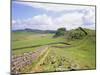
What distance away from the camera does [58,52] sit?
263 cm

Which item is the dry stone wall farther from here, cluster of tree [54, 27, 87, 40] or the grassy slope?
cluster of tree [54, 27, 87, 40]

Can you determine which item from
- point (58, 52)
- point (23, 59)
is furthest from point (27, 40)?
point (58, 52)

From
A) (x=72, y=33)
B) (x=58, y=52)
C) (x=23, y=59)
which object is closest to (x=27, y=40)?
(x=23, y=59)

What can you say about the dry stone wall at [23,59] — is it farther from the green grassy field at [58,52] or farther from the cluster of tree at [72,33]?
the cluster of tree at [72,33]

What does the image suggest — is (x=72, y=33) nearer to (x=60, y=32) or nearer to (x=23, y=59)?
(x=60, y=32)

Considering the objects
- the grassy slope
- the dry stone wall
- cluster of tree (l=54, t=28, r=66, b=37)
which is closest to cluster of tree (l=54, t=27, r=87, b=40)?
cluster of tree (l=54, t=28, r=66, b=37)

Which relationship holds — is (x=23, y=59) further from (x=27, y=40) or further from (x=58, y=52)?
(x=58, y=52)

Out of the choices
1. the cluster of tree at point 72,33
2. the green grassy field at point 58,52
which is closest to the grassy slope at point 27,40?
the green grassy field at point 58,52

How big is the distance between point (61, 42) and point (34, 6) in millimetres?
558

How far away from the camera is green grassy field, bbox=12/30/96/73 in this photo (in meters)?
2.49

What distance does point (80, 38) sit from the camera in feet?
9.04

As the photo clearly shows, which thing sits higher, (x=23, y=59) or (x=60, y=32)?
(x=60, y=32)

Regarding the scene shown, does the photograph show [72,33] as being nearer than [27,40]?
No

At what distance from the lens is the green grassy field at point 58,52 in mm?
2492
